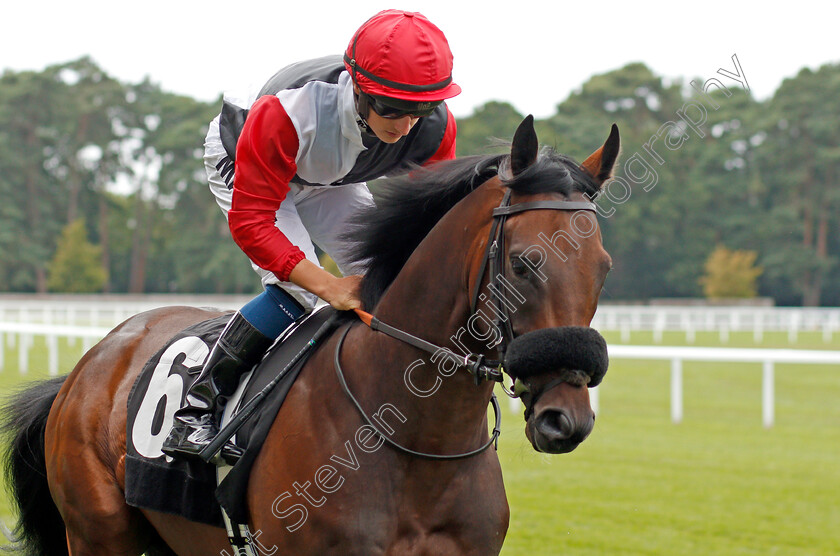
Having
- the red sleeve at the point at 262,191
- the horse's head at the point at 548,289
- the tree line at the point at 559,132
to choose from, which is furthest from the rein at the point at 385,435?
the tree line at the point at 559,132

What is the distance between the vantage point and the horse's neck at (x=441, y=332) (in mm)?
2197

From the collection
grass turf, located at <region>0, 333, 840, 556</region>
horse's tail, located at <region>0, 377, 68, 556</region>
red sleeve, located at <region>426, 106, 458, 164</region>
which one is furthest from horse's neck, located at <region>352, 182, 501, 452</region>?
horse's tail, located at <region>0, 377, 68, 556</region>

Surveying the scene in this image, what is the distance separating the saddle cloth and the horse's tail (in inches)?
32.2

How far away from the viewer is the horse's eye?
1936 millimetres

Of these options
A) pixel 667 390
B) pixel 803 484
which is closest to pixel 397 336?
pixel 803 484

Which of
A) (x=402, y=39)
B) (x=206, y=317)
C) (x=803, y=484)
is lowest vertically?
(x=803, y=484)

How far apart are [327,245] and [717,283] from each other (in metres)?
36.2

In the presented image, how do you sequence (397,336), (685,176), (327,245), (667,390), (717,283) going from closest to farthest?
(397,336) → (327,245) → (667,390) → (717,283) → (685,176)

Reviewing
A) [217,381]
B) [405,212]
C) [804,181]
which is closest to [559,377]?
[405,212]

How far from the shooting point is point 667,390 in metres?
13.9

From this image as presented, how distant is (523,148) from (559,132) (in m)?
43.4

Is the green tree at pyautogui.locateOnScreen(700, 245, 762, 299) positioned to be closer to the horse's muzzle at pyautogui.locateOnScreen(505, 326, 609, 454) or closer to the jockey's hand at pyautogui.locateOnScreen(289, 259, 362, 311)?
the jockey's hand at pyautogui.locateOnScreen(289, 259, 362, 311)

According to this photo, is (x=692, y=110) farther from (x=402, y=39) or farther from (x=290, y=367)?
(x=290, y=367)

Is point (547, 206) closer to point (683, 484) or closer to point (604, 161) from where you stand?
point (604, 161)
